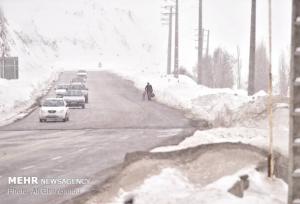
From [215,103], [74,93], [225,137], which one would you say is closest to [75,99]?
[74,93]

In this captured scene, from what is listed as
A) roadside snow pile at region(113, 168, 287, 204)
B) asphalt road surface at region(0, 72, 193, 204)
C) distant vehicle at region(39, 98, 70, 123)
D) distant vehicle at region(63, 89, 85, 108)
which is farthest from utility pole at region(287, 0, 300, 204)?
distant vehicle at region(63, 89, 85, 108)

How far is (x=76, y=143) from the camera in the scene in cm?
2347

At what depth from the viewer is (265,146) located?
14172 millimetres

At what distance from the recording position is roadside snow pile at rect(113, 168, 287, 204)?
9.47 meters

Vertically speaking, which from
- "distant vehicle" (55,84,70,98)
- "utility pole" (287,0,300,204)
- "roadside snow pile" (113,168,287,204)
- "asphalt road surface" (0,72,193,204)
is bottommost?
"asphalt road surface" (0,72,193,204)

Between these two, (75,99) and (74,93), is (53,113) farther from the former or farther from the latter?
(74,93)

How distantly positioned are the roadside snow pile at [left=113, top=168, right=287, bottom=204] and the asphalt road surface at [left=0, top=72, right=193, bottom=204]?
1.90 metres

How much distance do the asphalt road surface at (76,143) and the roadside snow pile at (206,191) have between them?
190cm

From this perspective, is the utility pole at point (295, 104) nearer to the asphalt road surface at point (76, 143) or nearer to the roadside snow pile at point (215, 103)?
the asphalt road surface at point (76, 143)

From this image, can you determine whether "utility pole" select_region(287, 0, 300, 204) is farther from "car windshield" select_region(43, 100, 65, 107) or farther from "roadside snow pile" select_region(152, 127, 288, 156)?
"car windshield" select_region(43, 100, 65, 107)

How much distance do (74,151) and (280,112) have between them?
686 centimetres

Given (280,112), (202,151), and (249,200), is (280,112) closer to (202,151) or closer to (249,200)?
(202,151)

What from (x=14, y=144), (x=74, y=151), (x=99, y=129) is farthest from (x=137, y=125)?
(x=74, y=151)

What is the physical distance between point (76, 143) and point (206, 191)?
14166 mm
